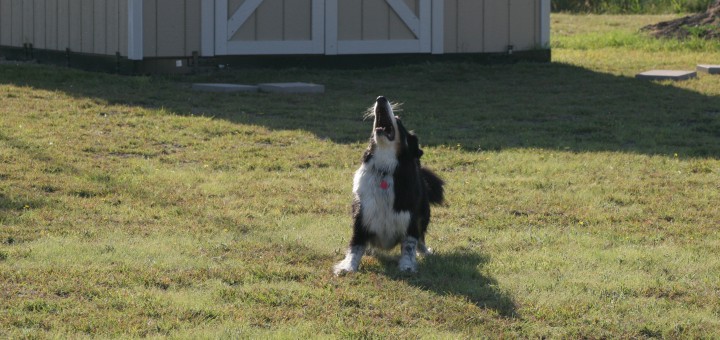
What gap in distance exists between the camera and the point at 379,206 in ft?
22.3

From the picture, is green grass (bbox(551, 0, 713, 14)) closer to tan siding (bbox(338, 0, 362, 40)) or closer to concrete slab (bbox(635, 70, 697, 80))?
concrete slab (bbox(635, 70, 697, 80))

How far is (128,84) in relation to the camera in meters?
15.4

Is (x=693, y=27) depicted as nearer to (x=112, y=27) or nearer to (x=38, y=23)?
(x=112, y=27)

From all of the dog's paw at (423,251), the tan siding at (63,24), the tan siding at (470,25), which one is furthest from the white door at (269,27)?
the dog's paw at (423,251)

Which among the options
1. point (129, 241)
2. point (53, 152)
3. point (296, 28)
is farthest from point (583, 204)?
point (296, 28)

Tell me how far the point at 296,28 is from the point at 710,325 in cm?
1276

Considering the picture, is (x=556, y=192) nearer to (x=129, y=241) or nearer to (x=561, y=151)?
(x=561, y=151)

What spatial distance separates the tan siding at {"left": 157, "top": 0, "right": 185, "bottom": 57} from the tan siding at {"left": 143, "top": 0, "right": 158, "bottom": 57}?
0.22 feet

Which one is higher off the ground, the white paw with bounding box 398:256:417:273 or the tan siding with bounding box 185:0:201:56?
the tan siding with bounding box 185:0:201:56

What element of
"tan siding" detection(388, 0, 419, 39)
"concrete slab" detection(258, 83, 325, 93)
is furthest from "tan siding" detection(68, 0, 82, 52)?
"tan siding" detection(388, 0, 419, 39)

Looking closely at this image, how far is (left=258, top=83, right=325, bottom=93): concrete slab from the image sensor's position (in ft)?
50.4

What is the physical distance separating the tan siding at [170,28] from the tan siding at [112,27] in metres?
0.60

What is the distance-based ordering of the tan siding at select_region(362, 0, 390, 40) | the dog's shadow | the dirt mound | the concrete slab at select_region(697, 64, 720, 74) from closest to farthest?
the dog's shadow, the concrete slab at select_region(697, 64, 720, 74), the tan siding at select_region(362, 0, 390, 40), the dirt mound

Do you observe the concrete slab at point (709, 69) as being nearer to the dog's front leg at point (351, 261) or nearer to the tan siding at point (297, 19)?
the tan siding at point (297, 19)
